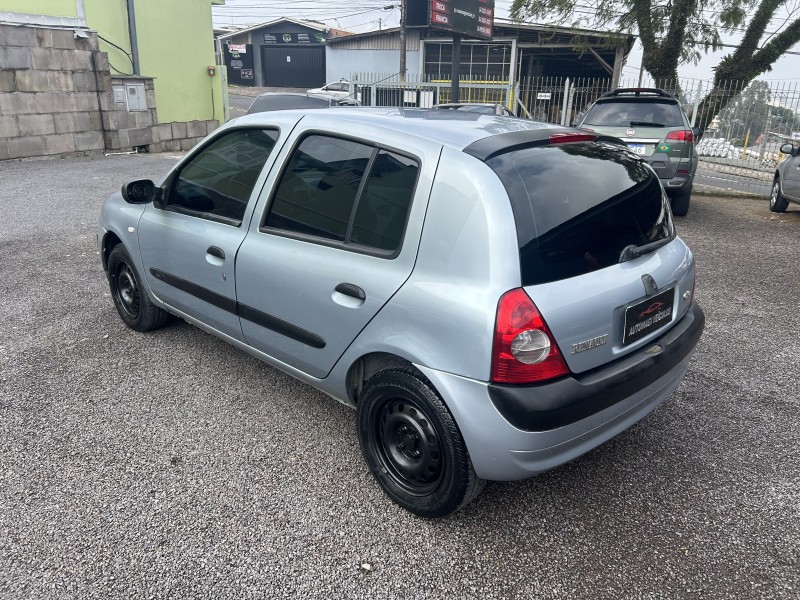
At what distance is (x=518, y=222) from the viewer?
7.73 feet

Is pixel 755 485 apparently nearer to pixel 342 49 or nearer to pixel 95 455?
pixel 95 455

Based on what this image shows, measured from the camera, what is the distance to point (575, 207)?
254 cm

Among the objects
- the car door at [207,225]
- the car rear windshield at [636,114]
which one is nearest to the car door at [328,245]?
the car door at [207,225]

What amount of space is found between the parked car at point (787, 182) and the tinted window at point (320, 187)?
332 inches

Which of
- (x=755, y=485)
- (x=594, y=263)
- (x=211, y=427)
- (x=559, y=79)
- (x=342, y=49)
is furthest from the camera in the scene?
(x=342, y=49)

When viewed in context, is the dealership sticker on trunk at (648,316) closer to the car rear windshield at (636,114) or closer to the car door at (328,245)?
the car door at (328,245)

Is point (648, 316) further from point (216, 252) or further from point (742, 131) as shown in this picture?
point (742, 131)

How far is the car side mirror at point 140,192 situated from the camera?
3869 mm

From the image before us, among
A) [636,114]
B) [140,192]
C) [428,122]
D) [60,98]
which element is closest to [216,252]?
[140,192]

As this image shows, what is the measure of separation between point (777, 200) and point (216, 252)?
946cm

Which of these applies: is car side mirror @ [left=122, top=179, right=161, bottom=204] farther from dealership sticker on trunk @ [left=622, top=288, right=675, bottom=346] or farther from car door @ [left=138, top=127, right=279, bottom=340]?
dealership sticker on trunk @ [left=622, top=288, right=675, bottom=346]

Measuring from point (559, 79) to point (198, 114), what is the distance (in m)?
18.2

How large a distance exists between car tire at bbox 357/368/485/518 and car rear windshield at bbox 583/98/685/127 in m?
7.47

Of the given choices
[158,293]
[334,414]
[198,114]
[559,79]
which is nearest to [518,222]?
[334,414]
